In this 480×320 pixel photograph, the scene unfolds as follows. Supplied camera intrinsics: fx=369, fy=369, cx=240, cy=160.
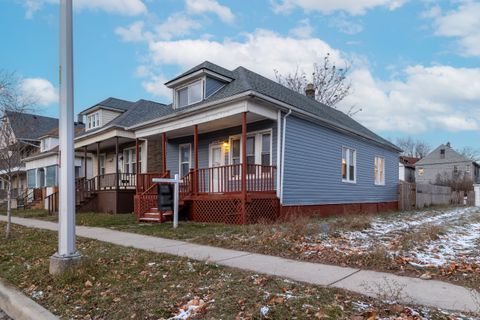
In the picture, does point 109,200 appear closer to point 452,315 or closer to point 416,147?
point 452,315

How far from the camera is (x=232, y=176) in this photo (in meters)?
12.9

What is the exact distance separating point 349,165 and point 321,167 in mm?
2906

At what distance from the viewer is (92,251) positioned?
7.26 metres

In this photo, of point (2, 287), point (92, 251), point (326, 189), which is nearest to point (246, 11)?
point (326, 189)

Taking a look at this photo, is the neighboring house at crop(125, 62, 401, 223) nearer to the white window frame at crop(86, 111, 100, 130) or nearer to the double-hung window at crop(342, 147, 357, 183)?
the double-hung window at crop(342, 147, 357, 183)

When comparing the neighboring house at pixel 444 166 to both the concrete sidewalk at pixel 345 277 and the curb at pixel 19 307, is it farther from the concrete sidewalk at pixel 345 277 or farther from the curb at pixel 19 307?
the curb at pixel 19 307

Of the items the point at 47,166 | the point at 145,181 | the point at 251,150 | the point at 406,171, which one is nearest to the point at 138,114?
the point at 145,181

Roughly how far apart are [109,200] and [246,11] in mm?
10519

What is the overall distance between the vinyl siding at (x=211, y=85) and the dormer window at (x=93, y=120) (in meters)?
10.1

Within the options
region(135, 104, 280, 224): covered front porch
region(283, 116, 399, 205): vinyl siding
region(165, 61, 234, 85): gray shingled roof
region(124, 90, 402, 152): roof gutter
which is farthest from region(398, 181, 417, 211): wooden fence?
region(165, 61, 234, 85): gray shingled roof

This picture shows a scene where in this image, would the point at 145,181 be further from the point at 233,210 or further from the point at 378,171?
the point at 378,171

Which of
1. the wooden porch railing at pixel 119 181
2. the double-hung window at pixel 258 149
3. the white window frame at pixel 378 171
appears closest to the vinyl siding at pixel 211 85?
the double-hung window at pixel 258 149

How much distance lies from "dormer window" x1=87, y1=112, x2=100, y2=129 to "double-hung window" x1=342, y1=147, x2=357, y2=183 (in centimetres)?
1416

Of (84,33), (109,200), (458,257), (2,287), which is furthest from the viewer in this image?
(109,200)
